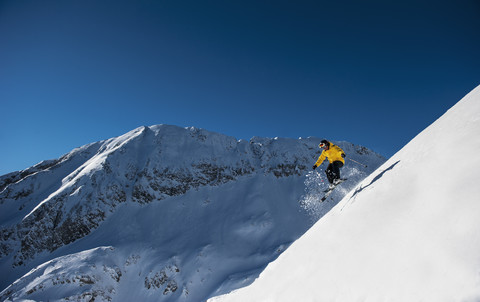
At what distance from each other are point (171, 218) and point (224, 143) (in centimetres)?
2364

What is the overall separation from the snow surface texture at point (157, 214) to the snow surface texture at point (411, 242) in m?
28.2

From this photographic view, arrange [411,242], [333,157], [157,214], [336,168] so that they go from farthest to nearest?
[157,214]
[336,168]
[333,157]
[411,242]

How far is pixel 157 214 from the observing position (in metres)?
41.8

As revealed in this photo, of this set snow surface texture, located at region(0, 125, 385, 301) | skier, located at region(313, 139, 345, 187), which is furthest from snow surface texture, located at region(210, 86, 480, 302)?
snow surface texture, located at region(0, 125, 385, 301)

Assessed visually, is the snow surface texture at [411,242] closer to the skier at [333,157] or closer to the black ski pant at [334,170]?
the skier at [333,157]

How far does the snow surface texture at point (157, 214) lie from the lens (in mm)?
30234

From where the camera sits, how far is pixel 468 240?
2061 mm

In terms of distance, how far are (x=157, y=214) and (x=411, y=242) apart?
44341mm

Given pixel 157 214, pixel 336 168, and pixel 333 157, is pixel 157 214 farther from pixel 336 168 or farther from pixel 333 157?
pixel 333 157

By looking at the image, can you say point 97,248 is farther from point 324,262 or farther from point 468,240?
point 468,240

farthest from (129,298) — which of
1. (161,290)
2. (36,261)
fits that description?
(36,261)

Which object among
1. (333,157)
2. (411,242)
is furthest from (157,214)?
(411,242)

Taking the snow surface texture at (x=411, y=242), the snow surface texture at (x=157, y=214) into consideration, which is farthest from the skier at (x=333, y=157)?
the snow surface texture at (x=157, y=214)

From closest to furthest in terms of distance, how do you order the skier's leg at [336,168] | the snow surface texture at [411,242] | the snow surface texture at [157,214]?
the snow surface texture at [411,242] < the skier's leg at [336,168] < the snow surface texture at [157,214]
